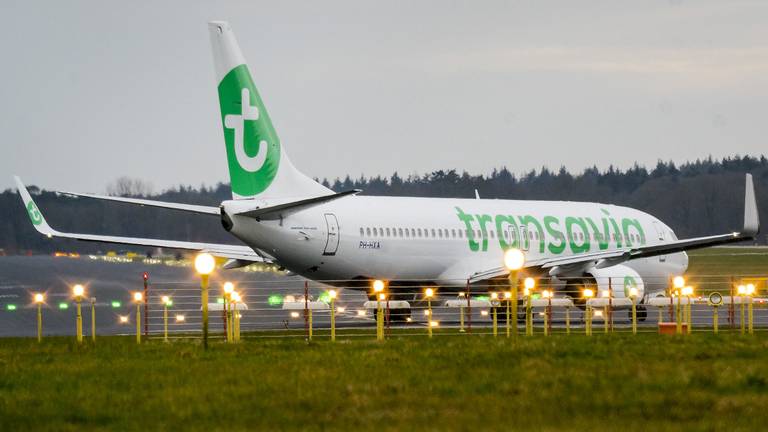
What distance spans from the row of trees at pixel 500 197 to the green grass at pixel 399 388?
9718cm

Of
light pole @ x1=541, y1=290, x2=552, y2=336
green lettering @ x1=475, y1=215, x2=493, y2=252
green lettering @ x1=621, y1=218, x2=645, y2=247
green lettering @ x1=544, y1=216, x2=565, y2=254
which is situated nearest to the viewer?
light pole @ x1=541, y1=290, x2=552, y2=336

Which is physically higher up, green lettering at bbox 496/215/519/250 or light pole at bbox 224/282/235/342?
green lettering at bbox 496/215/519/250

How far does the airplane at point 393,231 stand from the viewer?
1282 inches

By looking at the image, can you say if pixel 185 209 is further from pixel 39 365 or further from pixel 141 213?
pixel 141 213

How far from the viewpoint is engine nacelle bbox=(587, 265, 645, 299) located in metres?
39.6

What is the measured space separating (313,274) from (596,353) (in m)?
18.4

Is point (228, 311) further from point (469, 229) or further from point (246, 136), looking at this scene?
point (469, 229)

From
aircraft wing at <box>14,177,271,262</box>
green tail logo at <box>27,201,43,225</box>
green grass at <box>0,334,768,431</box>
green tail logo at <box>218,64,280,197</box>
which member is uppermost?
green tail logo at <box>218,64,280,197</box>

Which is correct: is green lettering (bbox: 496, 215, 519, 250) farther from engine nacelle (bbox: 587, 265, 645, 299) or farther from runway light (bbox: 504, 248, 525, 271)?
runway light (bbox: 504, 248, 525, 271)

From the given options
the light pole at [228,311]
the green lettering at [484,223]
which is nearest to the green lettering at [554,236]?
the green lettering at [484,223]

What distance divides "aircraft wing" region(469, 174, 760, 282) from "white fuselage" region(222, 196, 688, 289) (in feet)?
3.89

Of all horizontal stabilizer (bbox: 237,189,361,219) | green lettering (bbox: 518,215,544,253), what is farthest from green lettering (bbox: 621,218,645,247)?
horizontal stabilizer (bbox: 237,189,361,219)

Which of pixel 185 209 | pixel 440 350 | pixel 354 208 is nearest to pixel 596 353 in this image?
pixel 440 350

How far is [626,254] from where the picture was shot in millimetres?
38125
